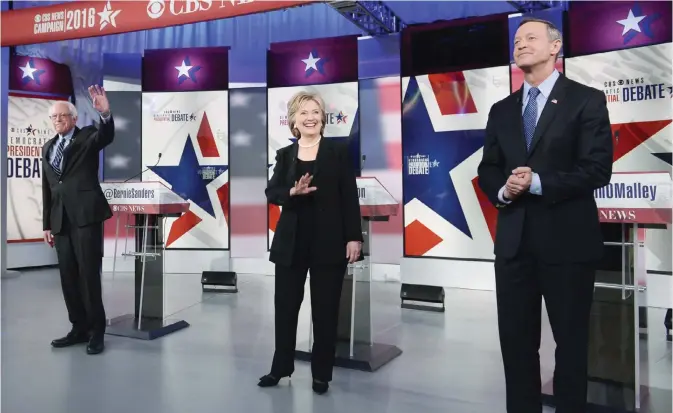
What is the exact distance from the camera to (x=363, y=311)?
355cm

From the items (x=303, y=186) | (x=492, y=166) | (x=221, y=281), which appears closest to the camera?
(x=492, y=166)

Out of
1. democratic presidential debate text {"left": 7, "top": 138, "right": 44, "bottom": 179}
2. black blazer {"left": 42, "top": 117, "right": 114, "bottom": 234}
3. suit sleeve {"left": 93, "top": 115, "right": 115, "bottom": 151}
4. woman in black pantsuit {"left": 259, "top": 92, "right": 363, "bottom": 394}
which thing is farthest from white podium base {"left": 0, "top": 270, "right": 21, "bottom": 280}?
woman in black pantsuit {"left": 259, "top": 92, "right": 363, "bottom": 394}

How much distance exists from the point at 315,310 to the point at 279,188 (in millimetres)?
641

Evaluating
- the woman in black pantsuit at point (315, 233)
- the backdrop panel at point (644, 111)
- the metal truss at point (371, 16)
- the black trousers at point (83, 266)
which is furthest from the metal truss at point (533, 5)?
the black trousers at point (83, 266)

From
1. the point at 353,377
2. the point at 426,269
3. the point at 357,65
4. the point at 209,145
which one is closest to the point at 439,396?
the point at 353,377

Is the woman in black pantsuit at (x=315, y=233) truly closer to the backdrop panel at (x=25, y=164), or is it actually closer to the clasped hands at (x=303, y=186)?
A: the clasped hands at (x=303, y=186)

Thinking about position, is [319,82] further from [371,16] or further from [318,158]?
[318,158]

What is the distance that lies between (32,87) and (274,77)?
11.3ft

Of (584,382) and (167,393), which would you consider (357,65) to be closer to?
(167,393)

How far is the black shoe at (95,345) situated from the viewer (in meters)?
3.40

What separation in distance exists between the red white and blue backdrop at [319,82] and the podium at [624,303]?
13.2ft

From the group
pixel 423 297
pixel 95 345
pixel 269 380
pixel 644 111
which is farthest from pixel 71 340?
pixel 644 111

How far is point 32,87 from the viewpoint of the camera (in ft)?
23.8

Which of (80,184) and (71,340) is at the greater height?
(80,184)
